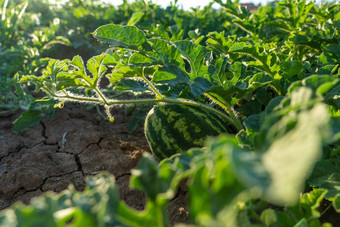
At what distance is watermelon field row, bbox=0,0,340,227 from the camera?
76 centimetres

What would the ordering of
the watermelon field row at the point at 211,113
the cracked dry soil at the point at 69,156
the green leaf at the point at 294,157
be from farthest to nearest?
the cracked dry soil at the point at 69,156, the watermelon field row at the point at 211,113, the green leaf at the point at 294,157

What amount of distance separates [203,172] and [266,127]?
0.22 meters

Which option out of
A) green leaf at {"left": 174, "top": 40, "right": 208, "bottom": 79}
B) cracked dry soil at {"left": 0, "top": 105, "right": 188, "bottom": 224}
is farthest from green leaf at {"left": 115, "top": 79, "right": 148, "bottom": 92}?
cracked dry soil at {"left": 0, "top": 105, "right": 188, "bottom": 224}

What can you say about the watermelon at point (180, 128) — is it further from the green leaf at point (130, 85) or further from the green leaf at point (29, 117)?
the green leaf at point (29, 117)

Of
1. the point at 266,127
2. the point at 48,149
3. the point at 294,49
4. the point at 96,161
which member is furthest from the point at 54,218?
the point at 48,149

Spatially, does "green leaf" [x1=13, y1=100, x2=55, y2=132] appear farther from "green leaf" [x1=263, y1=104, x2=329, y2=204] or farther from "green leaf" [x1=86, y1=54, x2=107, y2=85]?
"green leaf" [x1=263, y1=104, x2=329, y2=204]

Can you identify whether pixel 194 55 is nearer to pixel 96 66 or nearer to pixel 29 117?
pixel 96 66

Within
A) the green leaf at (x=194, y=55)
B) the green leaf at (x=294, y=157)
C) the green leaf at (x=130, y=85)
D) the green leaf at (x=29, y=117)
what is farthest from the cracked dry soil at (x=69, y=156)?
the green leaf at (x=294, y=157)

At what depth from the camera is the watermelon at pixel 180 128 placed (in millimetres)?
2234

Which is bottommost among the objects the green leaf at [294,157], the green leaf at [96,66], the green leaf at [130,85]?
the green leaf at [130,85]

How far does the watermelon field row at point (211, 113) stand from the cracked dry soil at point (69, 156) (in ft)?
0.81

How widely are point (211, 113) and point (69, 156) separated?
4.31ft

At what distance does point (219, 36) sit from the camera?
2215mm

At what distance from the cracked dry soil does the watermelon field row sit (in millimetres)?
248
